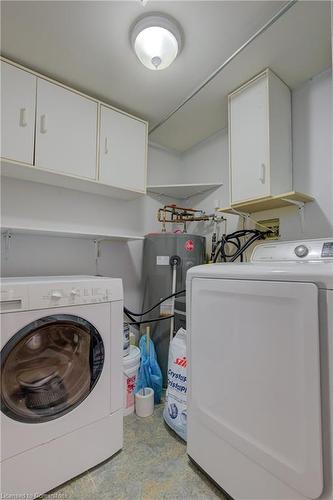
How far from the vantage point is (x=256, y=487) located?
97cm

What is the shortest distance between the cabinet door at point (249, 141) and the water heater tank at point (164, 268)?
0.58m

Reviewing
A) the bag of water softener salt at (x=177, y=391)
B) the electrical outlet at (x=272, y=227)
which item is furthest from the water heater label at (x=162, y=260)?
the electrical outlet at (x=272, y=227)

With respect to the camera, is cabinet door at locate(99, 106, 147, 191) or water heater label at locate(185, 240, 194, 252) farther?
water heater label at locate(185, 240, 194, 252)

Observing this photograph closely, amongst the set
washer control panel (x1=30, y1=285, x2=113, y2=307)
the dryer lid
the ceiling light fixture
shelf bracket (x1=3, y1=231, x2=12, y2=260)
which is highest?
the ceiling light fixture

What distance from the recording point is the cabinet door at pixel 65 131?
63.4 inches

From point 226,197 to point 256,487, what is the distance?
6.52ft

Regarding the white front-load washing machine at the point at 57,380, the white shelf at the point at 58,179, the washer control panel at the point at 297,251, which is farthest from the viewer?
the white shelf at the point at 58,179

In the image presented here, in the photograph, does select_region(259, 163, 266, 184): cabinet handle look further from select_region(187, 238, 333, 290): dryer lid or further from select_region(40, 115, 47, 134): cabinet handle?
select_region(40, 115, 47, 134): cabinet handle

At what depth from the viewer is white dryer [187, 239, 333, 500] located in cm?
80

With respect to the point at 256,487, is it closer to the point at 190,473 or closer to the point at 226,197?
the point at 190,473

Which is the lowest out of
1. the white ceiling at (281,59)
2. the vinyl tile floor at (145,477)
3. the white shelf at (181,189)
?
the vinyl tile floor at (145,477)

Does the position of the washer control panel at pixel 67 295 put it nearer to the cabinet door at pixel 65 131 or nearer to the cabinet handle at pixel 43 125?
the cabinet door at pixel 65 131

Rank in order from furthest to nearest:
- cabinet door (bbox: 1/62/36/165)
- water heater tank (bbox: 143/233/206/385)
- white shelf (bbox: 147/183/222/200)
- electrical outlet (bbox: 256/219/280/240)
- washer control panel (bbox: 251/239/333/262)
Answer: white shelf (bbox: 147/183/222/200) → water heater tank (bbox: 143/233/206/385) → electrical outlet (bbox: 256/219/280/240) → cabinet door (bbox: 1/62/36/165) → washer control panel (bbox: 251/239/333/262)

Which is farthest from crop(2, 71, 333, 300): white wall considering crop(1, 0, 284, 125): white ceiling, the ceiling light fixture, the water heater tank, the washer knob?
the ceiling light fixture
